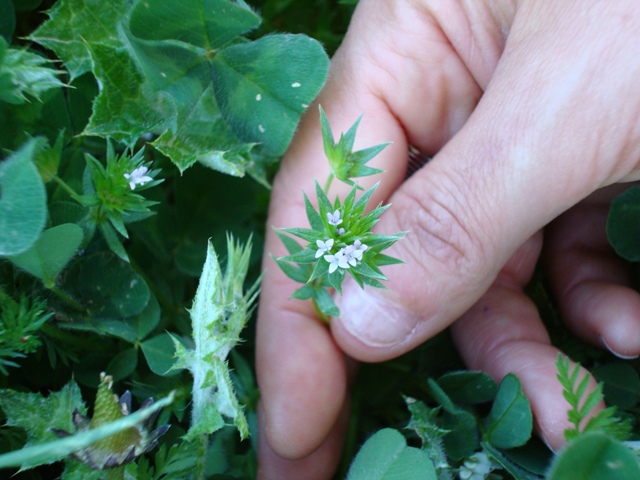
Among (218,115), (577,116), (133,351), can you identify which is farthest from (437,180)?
(133,351)

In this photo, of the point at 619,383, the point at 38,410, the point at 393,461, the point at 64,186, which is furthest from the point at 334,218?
the point at 619,383

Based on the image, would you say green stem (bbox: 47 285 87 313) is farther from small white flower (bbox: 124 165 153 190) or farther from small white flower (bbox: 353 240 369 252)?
small white flower (bbox: 353 240 369 252)

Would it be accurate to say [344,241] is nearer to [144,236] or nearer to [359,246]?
[359,246]

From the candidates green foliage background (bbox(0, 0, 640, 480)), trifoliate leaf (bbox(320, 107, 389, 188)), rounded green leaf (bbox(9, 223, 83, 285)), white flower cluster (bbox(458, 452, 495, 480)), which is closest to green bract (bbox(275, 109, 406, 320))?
trifoliate leaf (bbox(320, 107, 389, 188))

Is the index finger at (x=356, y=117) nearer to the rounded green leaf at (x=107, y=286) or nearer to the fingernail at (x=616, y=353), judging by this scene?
the rounded green leaf at (x=107, y=286)

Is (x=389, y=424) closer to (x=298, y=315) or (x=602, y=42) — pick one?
(x=298, y=315)

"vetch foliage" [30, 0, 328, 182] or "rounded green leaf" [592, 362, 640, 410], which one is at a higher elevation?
"vetch foliage" [30, 0, 328, 182]
